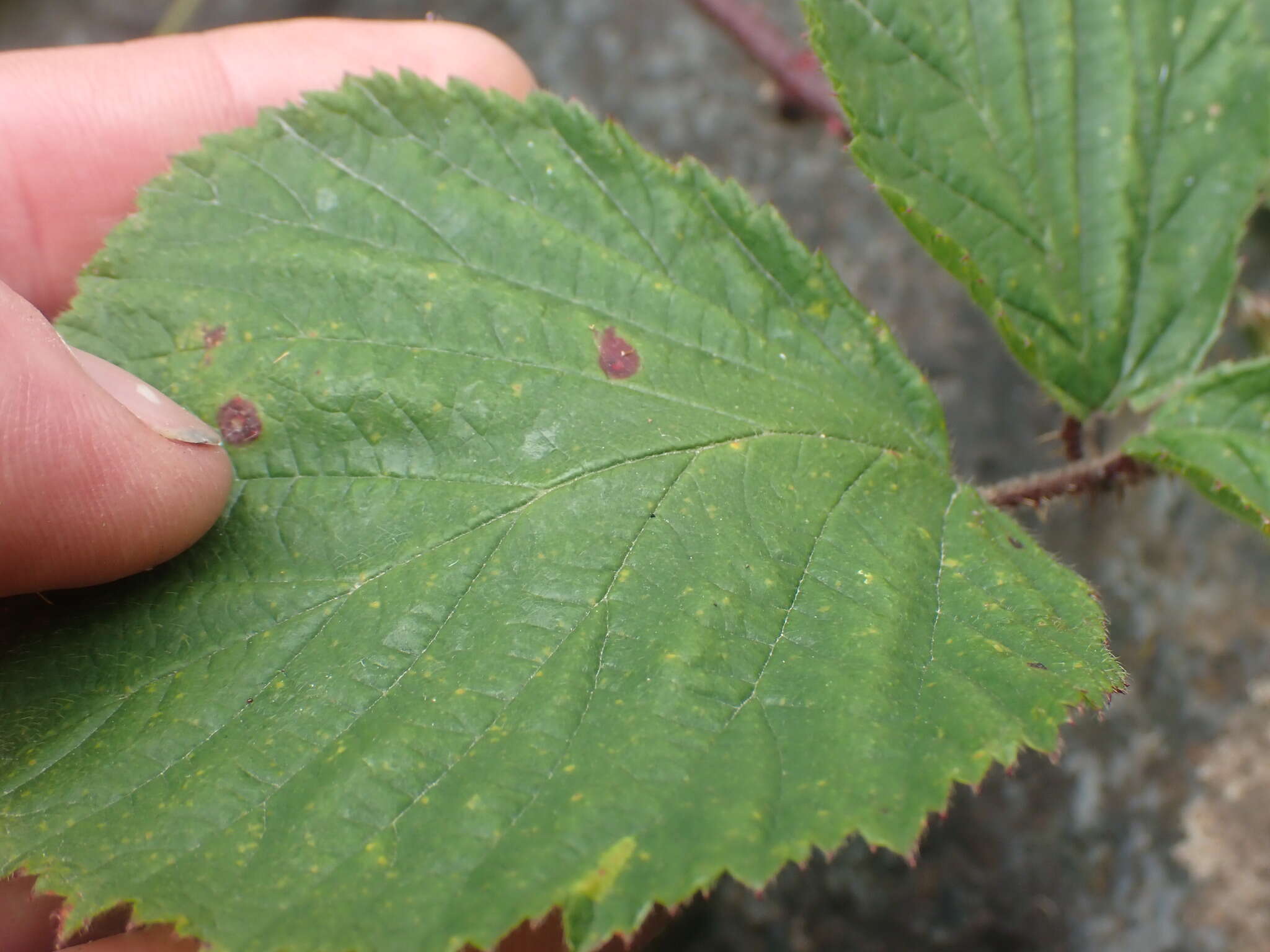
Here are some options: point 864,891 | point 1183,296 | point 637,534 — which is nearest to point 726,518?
point 637,534

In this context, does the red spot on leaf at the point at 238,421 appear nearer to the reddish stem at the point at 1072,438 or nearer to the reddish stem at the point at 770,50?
the reddish stem at the point at 1072,438

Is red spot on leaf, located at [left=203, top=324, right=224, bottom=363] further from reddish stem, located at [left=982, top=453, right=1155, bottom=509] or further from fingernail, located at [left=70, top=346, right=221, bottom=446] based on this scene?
reddish stem, located at [left=982, top=453, right=1155, bottom=509]

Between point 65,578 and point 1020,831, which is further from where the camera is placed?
point 1020,831

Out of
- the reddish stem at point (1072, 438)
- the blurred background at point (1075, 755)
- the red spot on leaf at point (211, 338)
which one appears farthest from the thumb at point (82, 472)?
the reddish stem at point (1072, 438)

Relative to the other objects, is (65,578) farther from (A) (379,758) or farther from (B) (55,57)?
(B) (55,57)

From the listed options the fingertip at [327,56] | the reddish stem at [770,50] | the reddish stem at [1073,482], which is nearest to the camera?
the reddish stem at [1073,482]

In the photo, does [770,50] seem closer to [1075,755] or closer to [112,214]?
[112,214]
